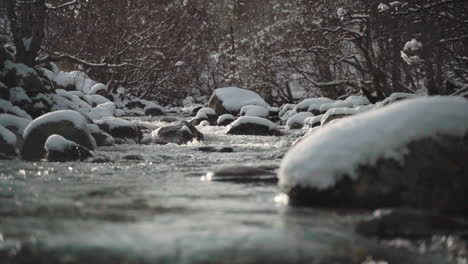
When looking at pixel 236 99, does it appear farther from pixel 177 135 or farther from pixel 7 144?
pixel 7 144

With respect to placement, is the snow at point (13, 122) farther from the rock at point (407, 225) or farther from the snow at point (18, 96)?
the rock at point (407, 225)

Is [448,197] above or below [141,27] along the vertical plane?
below

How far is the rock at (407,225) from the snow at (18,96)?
29.4 ft

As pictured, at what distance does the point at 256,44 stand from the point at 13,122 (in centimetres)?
1258

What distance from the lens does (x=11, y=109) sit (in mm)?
10250

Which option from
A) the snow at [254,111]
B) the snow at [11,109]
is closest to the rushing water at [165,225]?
the snow at [11,109]

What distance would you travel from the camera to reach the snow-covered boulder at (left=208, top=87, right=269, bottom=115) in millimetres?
16953

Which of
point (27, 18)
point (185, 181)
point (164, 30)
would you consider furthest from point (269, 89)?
point (185, 181)

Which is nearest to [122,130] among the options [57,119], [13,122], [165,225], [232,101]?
[13,122]

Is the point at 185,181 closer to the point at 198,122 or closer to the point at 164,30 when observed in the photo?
the point at 198,122

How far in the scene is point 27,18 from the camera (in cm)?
1166

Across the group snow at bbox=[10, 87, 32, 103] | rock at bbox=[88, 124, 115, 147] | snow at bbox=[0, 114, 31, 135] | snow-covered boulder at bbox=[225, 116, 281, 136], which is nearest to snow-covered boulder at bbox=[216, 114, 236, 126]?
snow-covered boulder at bbox=[225, 116, 281, 136]

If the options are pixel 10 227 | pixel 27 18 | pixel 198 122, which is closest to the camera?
pixel 10 227

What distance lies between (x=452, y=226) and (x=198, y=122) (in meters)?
13.4
